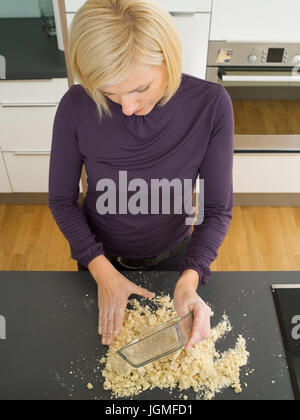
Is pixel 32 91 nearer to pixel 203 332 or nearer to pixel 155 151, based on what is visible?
pixel 155 151

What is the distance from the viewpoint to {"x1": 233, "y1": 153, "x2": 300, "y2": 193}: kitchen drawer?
2318 millimetres

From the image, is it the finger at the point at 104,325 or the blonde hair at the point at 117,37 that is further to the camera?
the finger at the point at 104,325

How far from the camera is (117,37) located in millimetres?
806

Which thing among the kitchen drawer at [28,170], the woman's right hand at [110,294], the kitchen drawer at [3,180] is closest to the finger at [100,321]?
the woman's right hand at [110,294]

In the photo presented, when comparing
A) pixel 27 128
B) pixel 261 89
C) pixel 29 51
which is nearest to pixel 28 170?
pixel 27 128

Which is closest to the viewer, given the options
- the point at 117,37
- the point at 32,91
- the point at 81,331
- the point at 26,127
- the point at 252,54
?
the point at 117,37

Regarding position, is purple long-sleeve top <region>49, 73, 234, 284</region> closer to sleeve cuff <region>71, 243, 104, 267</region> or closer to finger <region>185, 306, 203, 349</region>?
sleeve cuff <region>71, 243, 104, 267</region>

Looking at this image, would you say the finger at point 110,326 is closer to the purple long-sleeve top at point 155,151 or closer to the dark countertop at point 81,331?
the dark countertop at point 81,331

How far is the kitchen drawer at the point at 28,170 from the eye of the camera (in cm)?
235

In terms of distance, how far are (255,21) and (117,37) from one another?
4.21 ft

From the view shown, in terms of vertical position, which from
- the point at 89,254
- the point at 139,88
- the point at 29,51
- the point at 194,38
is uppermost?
the point at 29,51

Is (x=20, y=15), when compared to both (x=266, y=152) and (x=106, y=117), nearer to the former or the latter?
(x=266, y=152)

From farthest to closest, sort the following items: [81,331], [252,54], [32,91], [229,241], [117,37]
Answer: [229,241]
[32,91]
[252,54]
[81,331]
[117,37]

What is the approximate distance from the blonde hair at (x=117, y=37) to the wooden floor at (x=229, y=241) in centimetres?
155
